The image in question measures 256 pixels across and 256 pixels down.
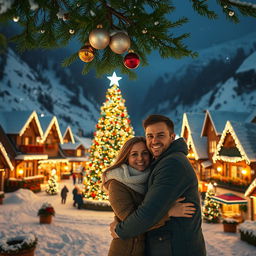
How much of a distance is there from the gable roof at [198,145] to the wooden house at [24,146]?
16624mm

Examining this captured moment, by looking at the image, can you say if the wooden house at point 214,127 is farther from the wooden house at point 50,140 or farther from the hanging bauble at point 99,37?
the hanging bauble at point 99,37

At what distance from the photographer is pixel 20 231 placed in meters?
12.0

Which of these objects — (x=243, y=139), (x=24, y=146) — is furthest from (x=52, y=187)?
(x=243, y=139)

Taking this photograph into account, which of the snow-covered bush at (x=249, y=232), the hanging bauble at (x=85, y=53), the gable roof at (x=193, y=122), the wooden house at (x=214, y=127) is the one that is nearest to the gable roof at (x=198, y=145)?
the wooden house at (x=214, y=127)

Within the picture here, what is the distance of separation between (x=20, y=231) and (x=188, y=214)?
1185 cm

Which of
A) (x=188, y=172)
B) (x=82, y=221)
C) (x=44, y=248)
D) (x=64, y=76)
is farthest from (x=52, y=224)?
(x=64, y=76)

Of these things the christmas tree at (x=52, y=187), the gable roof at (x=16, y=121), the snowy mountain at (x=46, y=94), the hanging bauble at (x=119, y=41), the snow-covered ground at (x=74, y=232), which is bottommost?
the snow-covered ground at (x=74, y=232)

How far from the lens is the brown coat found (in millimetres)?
2814

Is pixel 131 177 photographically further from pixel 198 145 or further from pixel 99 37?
pixel 198 145

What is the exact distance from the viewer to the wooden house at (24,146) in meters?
24.8

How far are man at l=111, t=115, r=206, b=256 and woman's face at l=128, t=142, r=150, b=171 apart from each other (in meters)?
0.43

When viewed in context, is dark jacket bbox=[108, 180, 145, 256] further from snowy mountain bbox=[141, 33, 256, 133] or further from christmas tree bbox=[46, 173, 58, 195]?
snowy mountain bbox=[141, 33, 256, 133]

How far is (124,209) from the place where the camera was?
280 centimetres

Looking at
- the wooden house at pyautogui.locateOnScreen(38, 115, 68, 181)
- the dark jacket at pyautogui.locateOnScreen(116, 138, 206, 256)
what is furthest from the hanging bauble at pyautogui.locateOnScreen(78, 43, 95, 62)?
the wooden house at pyautogui.locateOnScreen(38, 115, 68, 181)
